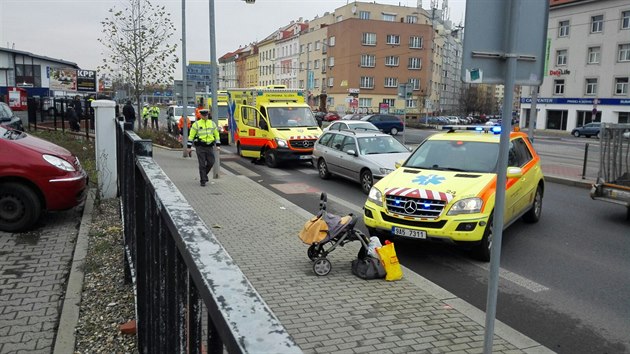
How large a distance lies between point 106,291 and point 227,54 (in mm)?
135280

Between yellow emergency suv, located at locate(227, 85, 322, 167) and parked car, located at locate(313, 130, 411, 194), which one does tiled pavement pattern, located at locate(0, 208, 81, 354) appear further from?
yellow emergency suv, located at locate(227, 85, 322, 167)

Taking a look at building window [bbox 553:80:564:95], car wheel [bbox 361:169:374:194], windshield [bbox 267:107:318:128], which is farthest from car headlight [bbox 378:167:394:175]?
building window [bbox 553:80:564:95]

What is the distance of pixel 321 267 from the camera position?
20.1ft

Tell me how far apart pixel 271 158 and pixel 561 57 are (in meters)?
48.6

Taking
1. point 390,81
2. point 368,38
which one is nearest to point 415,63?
point 390,81

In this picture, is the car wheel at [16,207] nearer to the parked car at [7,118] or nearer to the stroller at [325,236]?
the stroller at [325,236]

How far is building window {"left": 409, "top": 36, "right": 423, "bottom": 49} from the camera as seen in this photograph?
7394 cm

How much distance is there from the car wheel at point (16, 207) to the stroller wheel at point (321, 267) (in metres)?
4.09

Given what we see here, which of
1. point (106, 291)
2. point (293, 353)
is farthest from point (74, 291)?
point (293, 353)

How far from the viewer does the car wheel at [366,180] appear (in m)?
12.6

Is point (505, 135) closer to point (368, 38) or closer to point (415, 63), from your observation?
point (368, 38)

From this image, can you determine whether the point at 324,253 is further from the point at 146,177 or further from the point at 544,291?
the point at 146,177

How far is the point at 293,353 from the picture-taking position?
986mm

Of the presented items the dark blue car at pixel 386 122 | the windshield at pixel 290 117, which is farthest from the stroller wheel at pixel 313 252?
the dark blue car at pixel 386 122
